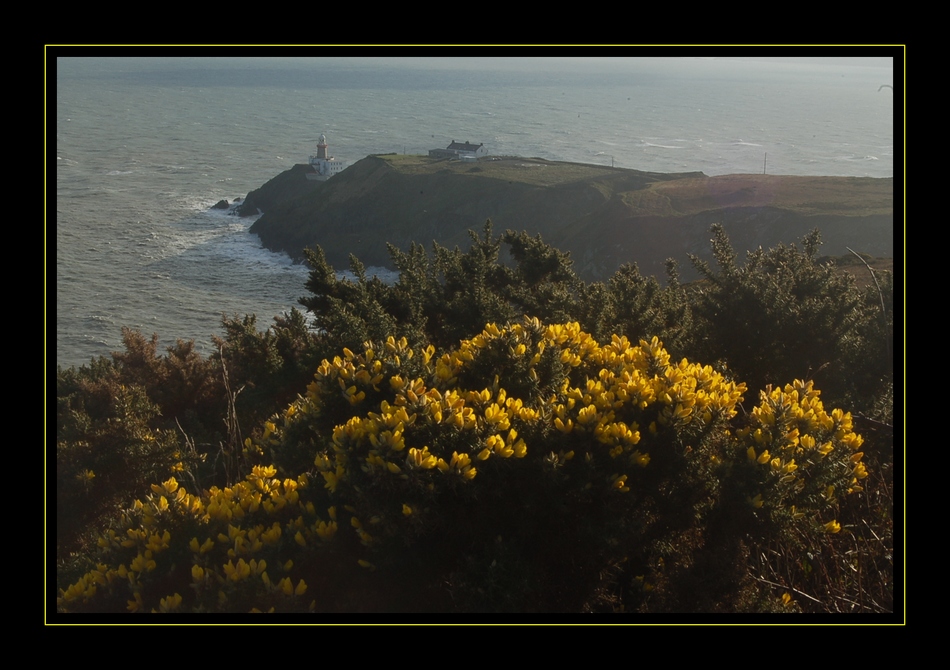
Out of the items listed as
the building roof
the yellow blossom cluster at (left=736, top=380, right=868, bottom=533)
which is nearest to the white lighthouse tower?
the building roof

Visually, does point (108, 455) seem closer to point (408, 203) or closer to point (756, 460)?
point (756, 460)

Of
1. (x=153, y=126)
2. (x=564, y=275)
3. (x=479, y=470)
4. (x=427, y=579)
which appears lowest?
(x=427, y=579)

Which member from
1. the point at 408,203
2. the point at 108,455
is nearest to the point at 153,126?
the point at 408,203

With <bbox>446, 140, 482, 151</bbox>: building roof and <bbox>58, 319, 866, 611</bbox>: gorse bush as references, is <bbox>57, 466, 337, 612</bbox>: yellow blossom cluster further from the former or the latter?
<bbox>446, 140, 482, 151</bbox>: building roof

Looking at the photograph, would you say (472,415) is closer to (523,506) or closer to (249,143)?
(523,506)

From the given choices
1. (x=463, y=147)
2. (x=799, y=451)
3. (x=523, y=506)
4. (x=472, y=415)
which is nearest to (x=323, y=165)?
(x=463, y=147)
